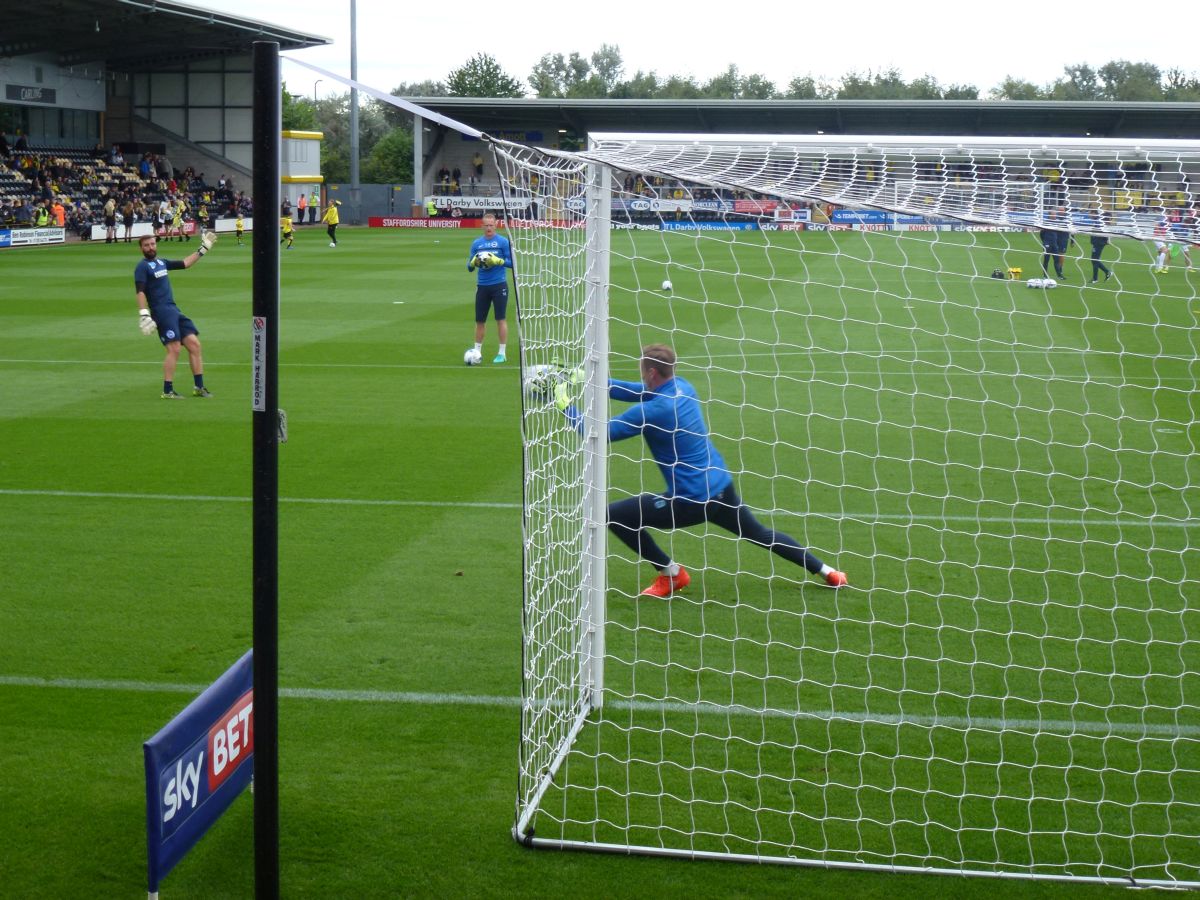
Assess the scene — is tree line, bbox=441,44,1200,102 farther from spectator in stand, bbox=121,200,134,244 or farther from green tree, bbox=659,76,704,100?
spectator in stand, bbox=121,200,134,244

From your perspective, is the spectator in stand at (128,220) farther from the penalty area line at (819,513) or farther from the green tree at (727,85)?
the green tree at (727,85)

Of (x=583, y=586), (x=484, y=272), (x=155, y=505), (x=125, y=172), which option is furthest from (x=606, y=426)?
(x=125, y=172)

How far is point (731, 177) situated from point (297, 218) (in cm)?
5501

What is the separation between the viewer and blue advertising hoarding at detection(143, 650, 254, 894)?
13.3ft

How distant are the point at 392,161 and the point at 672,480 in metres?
77.0

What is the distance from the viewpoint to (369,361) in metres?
17.0

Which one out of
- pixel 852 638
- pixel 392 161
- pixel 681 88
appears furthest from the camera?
pixel 681 88

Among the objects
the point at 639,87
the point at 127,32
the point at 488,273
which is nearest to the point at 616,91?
the point at 639,87

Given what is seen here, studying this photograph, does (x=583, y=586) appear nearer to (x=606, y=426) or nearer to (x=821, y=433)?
(x=606, y=426)

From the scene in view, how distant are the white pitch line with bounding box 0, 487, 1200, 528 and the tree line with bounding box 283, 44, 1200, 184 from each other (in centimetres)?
7095

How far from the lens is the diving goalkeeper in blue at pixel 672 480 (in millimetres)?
6875

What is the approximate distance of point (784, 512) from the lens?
9.52 metres

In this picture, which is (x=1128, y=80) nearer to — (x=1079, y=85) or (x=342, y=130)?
(x=1079, y=85)

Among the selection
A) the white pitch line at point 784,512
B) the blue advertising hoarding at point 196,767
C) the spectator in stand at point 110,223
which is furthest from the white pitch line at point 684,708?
the spectator in stand at point 110,223
